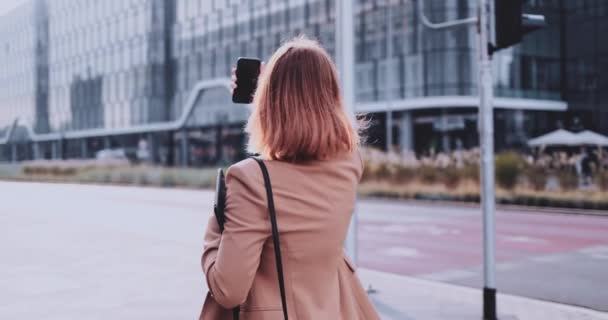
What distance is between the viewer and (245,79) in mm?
2443

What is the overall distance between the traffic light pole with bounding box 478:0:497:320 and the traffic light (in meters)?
0.13

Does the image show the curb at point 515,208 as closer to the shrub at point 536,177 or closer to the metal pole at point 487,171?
the shrub at point 536,177

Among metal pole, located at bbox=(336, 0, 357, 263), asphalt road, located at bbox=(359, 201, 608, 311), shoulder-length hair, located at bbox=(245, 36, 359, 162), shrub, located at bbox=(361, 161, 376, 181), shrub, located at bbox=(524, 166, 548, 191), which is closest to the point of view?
shoulder-length hair, located at bbox=(245, 36, 359, 162)

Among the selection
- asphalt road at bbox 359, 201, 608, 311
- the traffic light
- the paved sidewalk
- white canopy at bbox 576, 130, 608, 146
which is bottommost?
asphalt road at bbox 359, 201, 608, 311

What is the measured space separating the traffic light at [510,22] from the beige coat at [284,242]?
434cm

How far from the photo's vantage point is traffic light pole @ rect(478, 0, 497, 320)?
5.79m

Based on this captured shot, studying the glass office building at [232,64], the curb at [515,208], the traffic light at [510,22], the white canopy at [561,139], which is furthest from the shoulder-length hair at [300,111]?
the white canopy at [561,139]

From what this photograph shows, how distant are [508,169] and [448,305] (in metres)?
17.7

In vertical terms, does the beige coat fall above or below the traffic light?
below

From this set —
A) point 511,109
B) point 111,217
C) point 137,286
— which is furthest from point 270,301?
point 511,109

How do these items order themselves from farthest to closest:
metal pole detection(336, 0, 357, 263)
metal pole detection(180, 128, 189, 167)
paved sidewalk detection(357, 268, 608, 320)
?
metal pole detection(180, 128, 189, 167) < metal pole detection(336, 0, 357, 263) < paved sidewalk detection(357, 268, 608, 320)

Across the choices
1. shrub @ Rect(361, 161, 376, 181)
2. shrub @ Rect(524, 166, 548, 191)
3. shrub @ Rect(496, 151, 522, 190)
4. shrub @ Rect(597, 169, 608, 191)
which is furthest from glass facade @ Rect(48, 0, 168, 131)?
shrub @ Rect(597, 169, 608, 191)

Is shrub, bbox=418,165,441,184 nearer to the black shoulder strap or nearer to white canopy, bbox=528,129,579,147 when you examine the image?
white canopy, bbox=528,129,579,147

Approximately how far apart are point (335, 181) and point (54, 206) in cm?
2079
